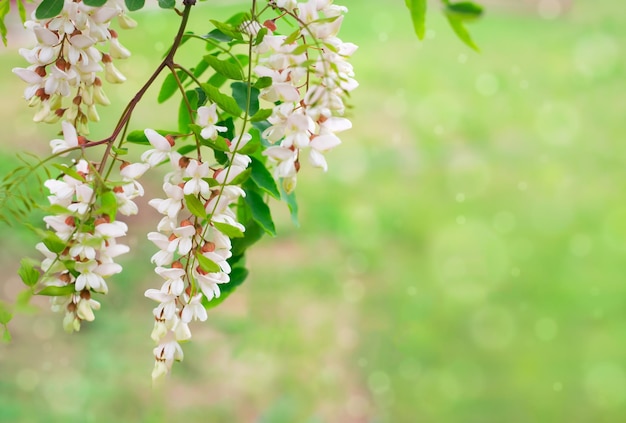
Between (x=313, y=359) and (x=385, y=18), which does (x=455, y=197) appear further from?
(x=385, y=18)

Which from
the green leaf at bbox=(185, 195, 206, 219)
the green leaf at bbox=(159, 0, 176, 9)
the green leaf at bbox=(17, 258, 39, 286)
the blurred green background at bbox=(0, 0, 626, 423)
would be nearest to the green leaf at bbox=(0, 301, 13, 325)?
the green leaf at bbox=(17, 258, 39, 286)

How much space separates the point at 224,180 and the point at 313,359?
164 centimetres

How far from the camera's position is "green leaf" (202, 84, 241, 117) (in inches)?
21.3

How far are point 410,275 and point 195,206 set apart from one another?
183 cm

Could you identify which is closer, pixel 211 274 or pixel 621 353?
pixel 211 274

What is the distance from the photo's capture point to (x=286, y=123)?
517 mm

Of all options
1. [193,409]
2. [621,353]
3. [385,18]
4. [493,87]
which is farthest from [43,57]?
[385,18]

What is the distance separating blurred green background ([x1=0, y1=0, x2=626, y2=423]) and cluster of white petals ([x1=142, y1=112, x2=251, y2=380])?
1.46 metres

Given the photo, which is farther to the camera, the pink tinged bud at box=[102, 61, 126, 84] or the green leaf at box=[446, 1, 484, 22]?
the pink tinged bud at box=[102, 61, 126, 84]

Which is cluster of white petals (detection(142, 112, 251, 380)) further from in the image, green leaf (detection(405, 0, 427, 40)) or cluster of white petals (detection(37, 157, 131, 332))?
green leaf (detection(405, 0, 427, 40))

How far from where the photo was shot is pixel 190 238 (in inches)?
20.6

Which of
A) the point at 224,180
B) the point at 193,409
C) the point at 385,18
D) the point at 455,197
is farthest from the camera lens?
the point at 385,18

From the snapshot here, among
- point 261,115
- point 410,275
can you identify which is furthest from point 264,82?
point 410,275

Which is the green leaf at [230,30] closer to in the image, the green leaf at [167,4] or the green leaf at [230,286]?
the green leaf at [167,4]
